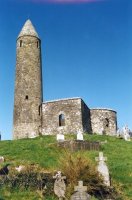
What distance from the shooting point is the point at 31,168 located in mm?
22984

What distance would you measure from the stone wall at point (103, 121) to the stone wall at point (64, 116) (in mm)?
1193

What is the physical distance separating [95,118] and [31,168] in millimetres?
23551

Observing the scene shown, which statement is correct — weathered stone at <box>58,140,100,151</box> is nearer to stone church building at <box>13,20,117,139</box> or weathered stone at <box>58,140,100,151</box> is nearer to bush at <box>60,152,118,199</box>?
bush at <box>60,152,118,199</box>

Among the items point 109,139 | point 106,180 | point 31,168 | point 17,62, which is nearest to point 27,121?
point 17,62

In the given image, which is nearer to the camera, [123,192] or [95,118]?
[123,192]

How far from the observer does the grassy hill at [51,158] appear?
1855 centimetres

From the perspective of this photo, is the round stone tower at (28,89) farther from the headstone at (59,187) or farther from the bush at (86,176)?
the headstone at (59,187)

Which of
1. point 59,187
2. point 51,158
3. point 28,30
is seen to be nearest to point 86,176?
point 59,187

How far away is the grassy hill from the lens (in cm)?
1855

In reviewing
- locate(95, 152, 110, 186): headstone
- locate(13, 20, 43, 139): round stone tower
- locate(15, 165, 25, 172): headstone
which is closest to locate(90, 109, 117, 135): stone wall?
locate(13, 20, 43, 139): round stone tower

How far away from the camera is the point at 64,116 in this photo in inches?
1730

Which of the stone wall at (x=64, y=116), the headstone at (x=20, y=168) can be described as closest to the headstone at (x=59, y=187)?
the headstone at (x=20, y=168)

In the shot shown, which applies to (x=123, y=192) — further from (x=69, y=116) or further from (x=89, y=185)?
(x=69, y=116)

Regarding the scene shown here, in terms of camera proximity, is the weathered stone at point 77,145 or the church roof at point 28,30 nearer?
the weathered stone at point 77,145
